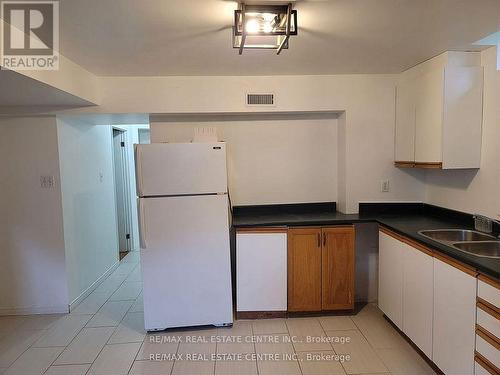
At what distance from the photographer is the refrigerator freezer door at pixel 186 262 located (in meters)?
2.67

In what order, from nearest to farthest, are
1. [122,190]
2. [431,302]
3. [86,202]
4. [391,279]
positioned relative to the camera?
1. [431,302]
2. [391,279]
3. [86,202]
4. [122,190]

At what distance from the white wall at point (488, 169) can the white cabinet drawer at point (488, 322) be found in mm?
960

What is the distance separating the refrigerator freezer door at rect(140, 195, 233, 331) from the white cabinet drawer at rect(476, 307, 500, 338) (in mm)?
1734

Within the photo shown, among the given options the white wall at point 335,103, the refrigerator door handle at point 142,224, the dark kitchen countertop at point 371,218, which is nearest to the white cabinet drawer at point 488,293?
the dark kitchen countertop at point 371,218

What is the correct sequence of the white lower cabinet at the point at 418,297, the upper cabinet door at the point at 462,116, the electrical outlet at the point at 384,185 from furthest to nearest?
the electrical outlet at the point at 384,185 < the upper cabinet door at the point at 462,116 < the white lower cabinet at the point at 418,297

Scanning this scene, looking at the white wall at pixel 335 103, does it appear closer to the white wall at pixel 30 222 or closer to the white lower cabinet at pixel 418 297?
the white wall at pixel 30 222

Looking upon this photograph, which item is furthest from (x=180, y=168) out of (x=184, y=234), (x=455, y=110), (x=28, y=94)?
(x=455, y=110)

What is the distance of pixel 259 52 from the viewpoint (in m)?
2.39

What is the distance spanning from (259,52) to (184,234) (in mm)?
1538

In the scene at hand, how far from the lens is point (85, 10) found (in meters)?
1.67

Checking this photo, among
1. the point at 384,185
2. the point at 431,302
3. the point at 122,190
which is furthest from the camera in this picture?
the point at 122,190

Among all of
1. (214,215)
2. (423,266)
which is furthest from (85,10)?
(423,266)

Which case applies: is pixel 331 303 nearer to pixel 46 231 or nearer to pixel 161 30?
pixel 161 30

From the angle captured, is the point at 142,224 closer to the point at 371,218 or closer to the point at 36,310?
the point at 36,310
